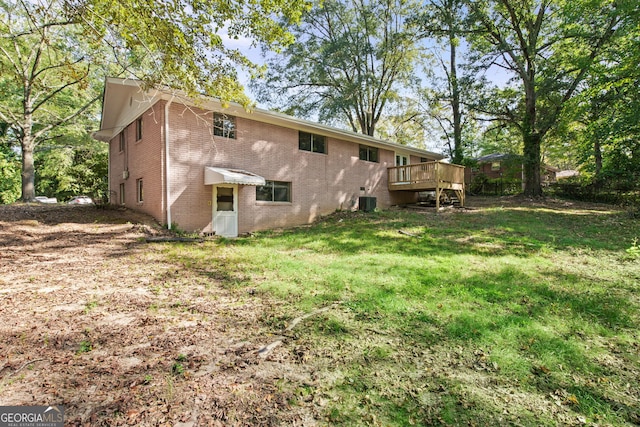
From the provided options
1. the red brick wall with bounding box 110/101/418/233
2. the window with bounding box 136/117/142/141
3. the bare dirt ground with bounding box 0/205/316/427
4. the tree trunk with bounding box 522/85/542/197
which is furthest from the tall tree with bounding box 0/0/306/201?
the tree trunk with bounding box 522/85/542/197

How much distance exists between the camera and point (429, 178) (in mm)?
15047

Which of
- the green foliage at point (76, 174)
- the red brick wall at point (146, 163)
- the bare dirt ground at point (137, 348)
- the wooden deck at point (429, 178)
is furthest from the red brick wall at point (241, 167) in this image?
the green foliage at point (76, 174)

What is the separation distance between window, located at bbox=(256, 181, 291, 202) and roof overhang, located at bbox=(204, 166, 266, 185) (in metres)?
1.40

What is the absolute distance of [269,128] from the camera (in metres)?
12.4

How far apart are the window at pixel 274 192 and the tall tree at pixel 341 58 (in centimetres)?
1084

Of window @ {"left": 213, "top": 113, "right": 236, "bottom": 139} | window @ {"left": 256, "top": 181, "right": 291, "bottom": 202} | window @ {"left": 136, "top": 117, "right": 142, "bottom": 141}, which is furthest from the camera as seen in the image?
window @ {"left": 256, "top": 181, "right": 291, "bottom": 202}

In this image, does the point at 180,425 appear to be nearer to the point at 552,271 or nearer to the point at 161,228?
the point at 552,271

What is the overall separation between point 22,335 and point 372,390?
12.2ft

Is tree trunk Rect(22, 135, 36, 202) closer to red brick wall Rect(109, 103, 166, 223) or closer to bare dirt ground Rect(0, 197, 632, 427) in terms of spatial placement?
red brick wall Rect(109, 103, 166, 223)

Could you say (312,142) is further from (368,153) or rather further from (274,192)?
(368,153)

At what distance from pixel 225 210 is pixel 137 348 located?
837 centimetres

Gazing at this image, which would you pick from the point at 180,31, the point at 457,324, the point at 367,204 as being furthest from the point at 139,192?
the point at 457,324

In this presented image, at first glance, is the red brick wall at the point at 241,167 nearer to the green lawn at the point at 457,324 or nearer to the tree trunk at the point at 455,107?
the green lawn at the point at 457,324

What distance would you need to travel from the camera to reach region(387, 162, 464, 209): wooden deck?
14.7 metres
